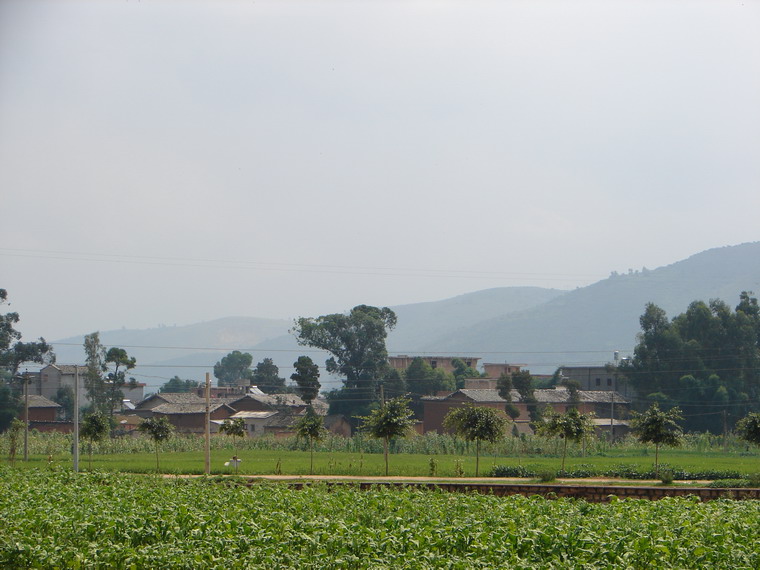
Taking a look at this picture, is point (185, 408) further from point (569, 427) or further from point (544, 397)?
point (569, 427)

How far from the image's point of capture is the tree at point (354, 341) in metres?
96.8

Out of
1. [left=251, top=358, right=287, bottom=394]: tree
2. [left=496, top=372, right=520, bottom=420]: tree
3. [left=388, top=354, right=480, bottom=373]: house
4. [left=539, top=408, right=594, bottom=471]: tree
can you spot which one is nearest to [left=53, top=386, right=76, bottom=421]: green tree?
[left=251, top=358, right=287, bottom=394]: tree

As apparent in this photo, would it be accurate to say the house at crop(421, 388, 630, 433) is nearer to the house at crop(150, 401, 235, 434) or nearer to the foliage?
the foliage

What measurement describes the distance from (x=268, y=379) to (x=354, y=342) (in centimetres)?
2651

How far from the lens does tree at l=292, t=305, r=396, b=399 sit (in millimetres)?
96750

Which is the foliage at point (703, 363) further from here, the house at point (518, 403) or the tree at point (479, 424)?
the tree at point (479, 424)

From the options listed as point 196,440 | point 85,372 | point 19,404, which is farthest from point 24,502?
point 85,372

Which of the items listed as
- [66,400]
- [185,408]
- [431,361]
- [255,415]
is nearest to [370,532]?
[255,415]

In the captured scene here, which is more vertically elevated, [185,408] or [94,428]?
[94,428]

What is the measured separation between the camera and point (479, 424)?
40.7m

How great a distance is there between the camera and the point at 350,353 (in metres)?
98.4

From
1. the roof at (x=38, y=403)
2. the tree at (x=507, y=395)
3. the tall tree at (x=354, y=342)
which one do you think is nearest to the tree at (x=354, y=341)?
the tall tree at (x=354, y=342)

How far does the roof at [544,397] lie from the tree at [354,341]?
13187 mm

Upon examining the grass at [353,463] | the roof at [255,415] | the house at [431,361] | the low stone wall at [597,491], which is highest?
the house at [431,361]
